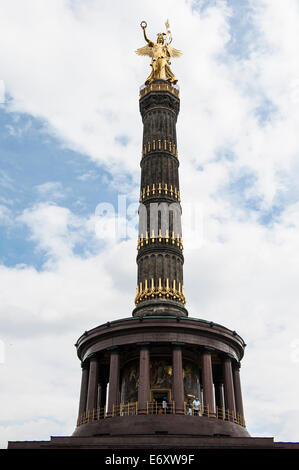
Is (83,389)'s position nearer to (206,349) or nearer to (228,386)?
(206,349)

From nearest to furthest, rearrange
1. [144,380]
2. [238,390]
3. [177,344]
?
[144,380] < [177,344] < [238,390]

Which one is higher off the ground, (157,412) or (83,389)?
(83,389)

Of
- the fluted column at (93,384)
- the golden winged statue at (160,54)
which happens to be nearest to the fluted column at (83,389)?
the fluted column at (93,384)

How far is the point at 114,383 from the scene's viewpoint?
28.1 metres

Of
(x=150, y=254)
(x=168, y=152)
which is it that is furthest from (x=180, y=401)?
(x=168, y=152)

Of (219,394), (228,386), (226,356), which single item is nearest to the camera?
(228,386)

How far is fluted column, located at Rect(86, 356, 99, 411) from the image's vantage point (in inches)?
1148

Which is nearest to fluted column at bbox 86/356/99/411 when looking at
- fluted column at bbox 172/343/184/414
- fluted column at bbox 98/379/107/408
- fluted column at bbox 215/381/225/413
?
fluted column at bbox 98/379/107/408

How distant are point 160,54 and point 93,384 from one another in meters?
30.5

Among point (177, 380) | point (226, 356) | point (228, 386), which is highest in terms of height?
point (226, 356)

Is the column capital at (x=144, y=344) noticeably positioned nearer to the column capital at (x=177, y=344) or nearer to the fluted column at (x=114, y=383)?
the column capital at (x=177, y=344)

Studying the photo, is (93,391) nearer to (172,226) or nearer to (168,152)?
(172,226)

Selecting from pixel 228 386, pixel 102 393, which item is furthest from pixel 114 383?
pixel 102 393

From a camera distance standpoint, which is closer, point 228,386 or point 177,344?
point 177,344
